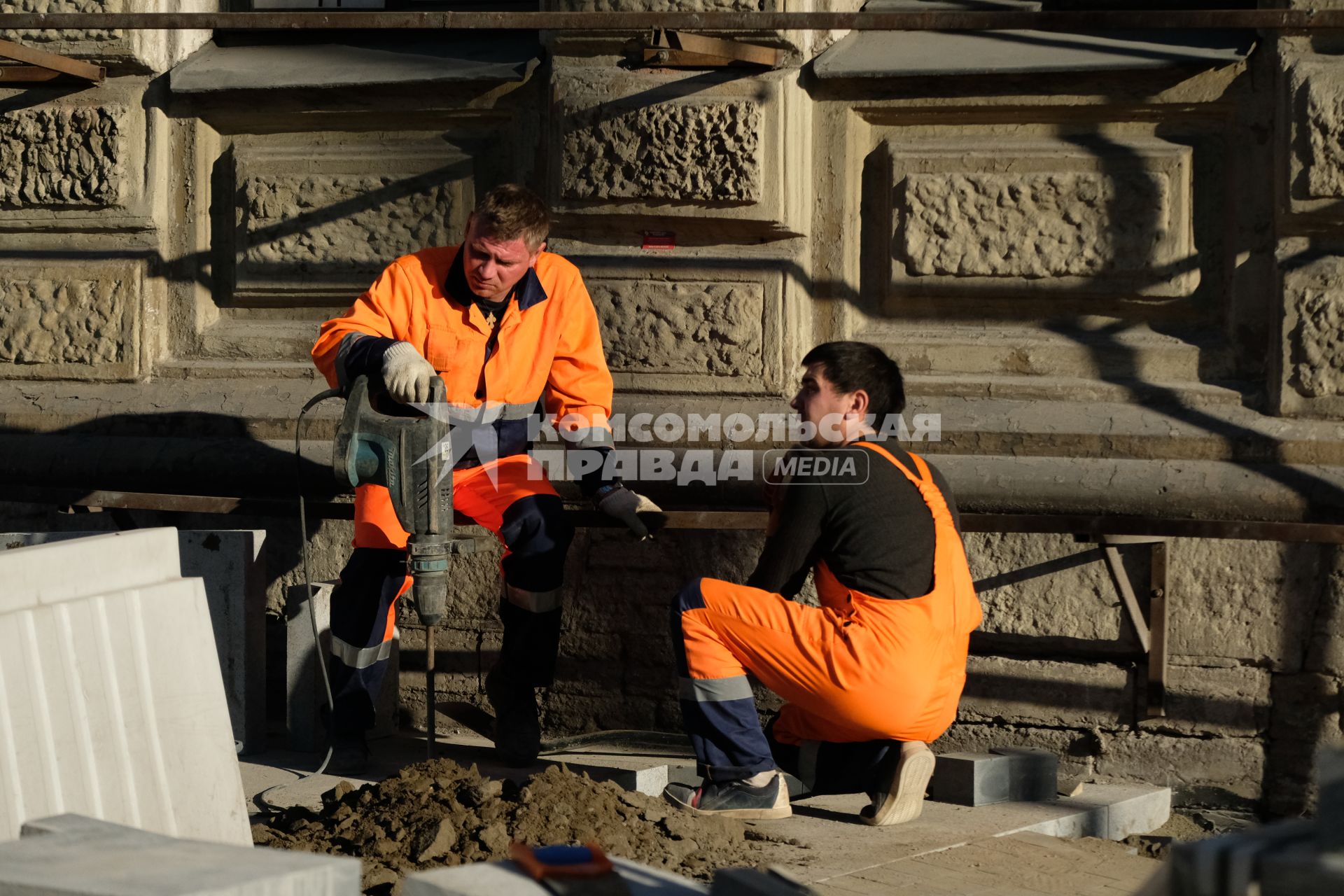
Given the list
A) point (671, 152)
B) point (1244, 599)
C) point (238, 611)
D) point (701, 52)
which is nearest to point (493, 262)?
point (671, 152)

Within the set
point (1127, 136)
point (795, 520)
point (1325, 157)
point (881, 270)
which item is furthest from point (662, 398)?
point (1325, 157)

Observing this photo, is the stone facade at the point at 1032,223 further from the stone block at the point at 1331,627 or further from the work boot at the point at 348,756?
the work boot at the point at 348,756

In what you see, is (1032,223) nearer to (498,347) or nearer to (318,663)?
(498,347)

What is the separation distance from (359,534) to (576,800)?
116 cm

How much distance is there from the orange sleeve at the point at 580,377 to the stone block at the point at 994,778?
4.32 feet

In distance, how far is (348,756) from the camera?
398 centimetres

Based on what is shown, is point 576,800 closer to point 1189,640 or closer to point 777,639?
point 777,639

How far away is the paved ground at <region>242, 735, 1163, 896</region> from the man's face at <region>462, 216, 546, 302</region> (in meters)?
1.34

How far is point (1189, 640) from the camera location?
13.7ft

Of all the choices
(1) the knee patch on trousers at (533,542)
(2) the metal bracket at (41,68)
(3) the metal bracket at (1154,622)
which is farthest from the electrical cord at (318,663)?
(3) the metal bracket at (1154,622)

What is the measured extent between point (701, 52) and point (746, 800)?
83.3 inches

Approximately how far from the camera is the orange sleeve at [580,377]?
4188 millimetres

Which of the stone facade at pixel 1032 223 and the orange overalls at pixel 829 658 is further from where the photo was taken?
the stone facade at pixel 1032 223

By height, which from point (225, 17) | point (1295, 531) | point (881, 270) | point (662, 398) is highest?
point (225, 17)
